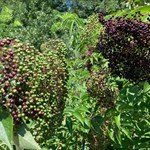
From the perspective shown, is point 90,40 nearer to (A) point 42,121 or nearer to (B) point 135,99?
(B) point 135,99

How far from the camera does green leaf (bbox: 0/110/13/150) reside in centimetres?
130

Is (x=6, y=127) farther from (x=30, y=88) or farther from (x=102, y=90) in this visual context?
(x=102, y=90)


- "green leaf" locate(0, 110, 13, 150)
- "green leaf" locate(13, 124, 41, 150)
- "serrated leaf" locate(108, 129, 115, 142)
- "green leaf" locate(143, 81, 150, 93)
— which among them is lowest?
"serrated leaf" locate(108, 129, 115, 142)

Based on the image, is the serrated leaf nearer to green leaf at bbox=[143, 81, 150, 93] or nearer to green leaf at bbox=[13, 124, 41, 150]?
green leaf at bbox=[143, 81, 150, 93]

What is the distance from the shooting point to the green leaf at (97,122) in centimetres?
234

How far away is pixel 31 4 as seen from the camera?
2538cm

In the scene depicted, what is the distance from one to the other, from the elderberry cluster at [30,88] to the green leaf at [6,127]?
0.04 m

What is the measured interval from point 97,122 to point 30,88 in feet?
3.01

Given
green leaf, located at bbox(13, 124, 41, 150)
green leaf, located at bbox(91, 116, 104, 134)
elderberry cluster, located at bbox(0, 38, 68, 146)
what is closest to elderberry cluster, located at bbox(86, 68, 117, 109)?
green leaf, located at bbox(91, 116, 104, 134)

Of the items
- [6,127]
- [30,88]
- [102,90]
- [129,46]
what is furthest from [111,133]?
[6,127]

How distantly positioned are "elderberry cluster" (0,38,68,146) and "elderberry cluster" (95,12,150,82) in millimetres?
511

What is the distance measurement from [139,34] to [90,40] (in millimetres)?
1019

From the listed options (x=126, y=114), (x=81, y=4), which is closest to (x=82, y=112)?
(x=126, y=114)

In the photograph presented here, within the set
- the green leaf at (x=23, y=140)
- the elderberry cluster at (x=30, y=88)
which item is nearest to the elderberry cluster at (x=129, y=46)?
the elderberry cluster at (x=30, y=88)
